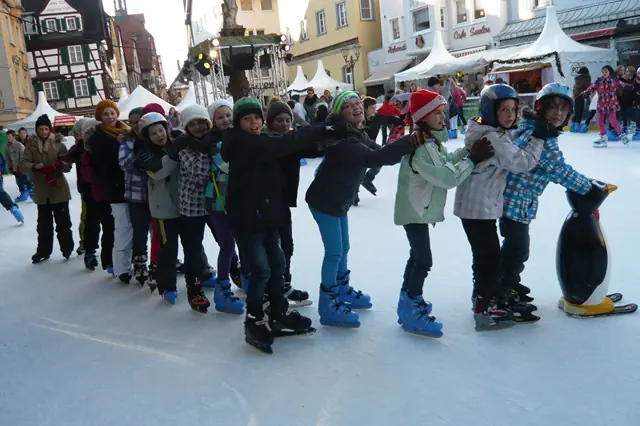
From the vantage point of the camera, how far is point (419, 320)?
3137mm

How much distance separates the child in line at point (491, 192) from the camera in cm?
291

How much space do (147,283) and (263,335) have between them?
1.82m

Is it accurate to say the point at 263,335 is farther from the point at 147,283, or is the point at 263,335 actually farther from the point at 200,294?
the point at 147,283

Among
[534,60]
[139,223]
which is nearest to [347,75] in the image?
[534,60]

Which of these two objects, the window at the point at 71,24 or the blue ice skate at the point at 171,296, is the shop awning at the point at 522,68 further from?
the window at the point at 71,24

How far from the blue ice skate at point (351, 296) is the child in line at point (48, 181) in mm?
3157

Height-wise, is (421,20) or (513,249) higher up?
(421,20)

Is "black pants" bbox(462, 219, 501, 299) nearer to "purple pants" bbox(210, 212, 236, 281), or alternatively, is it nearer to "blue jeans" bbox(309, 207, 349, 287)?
"blue jeans" bbox(309, 207, 349, 287)

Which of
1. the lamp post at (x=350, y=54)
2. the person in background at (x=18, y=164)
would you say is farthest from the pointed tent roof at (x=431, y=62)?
the person in background at (x=18, y=164)

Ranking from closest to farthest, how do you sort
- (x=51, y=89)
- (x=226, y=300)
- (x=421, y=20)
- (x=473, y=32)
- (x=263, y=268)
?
(x=263, y=268) → (x=226, y=300) → (x=473, y=32) → (x=421, y=20) → (x=51, y=89)

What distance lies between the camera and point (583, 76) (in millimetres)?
11945

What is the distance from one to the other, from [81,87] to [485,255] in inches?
1462

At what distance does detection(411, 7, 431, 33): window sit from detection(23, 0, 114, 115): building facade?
65.0 feet

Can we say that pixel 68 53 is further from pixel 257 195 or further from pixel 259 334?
pixel 259 334
